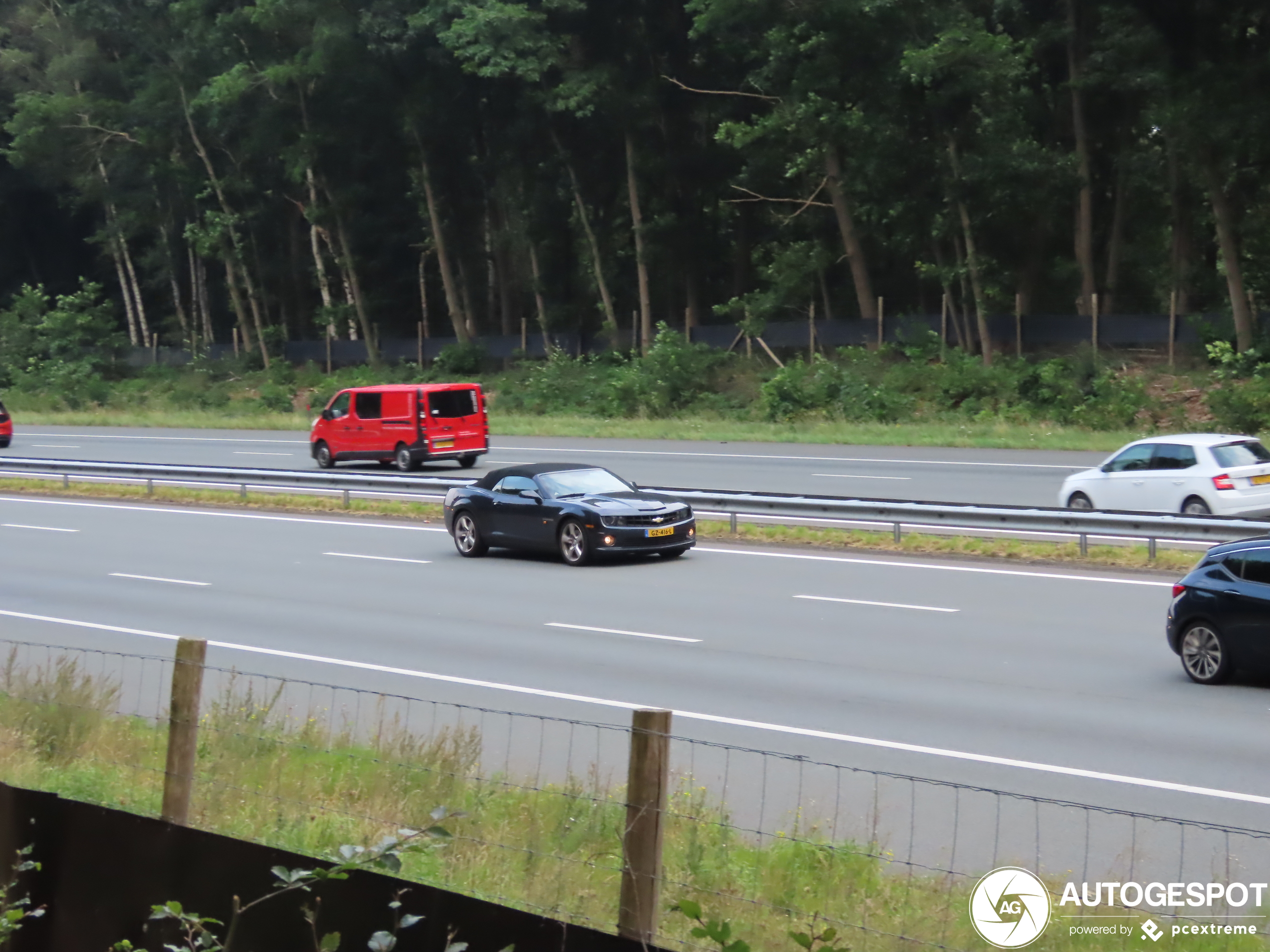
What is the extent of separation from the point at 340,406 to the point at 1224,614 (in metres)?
28.4

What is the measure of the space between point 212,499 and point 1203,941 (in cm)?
2798

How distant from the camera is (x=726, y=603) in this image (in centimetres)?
1741

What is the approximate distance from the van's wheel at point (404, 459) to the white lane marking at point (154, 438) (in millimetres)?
11143

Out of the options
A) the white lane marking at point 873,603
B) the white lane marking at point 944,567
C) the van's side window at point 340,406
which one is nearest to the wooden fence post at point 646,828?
the white lane marking at point 873,603

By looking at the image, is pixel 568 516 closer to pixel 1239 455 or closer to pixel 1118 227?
pixel 1239 455

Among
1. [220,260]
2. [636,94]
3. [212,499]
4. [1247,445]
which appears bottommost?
[212,499]

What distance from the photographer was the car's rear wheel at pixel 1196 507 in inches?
866

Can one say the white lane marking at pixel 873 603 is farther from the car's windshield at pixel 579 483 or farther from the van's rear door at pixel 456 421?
the van's rear door at pixel 456 421

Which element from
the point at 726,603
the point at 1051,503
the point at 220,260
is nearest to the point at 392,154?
the point at 220,260

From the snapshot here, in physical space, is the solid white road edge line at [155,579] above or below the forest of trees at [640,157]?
below

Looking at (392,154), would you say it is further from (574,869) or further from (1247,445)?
(574,869)

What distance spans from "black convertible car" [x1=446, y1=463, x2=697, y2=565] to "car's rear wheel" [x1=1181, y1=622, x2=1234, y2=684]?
30.7ft

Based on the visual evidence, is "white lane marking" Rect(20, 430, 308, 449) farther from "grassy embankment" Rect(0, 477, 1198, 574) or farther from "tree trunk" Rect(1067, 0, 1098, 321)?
"tree trunk" Rect(1067, 0, 1098, 321)

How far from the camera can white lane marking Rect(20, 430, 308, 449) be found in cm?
4806
